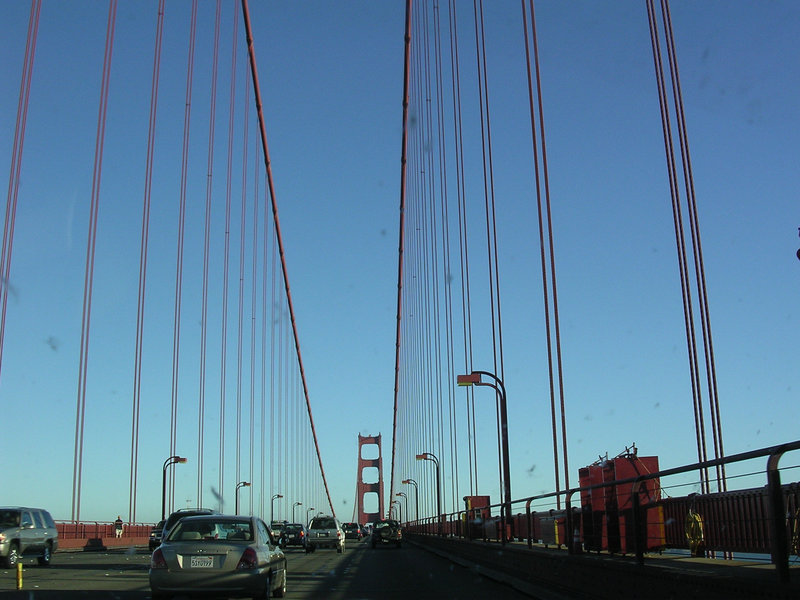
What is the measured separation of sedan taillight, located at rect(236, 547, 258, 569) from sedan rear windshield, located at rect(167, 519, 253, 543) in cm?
22

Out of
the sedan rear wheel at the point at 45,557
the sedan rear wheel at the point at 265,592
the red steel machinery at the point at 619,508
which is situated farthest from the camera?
the sedan rear wheel at the point at 45,557

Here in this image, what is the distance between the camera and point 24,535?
19.3 metres

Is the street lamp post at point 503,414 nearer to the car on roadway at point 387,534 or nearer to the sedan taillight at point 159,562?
the sedan taillight at point 159,562

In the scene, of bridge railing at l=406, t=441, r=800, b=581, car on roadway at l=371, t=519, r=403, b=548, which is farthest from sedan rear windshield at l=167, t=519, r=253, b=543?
car on roadway at l=371, t=519, r=403, b=548

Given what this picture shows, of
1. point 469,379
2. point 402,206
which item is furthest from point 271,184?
point 469,379

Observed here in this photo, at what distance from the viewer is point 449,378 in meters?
40.5

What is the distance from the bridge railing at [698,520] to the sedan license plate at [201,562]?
420 centimetres

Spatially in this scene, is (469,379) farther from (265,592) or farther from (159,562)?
(159,562)

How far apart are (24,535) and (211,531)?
11.2 metres

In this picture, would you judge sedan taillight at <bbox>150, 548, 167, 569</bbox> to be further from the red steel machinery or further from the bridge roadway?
the red steel machinery

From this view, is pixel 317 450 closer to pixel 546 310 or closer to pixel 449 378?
pixel 449 378

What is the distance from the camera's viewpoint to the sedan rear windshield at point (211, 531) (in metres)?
10.0

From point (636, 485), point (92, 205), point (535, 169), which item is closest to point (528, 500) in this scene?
point (636, 485)

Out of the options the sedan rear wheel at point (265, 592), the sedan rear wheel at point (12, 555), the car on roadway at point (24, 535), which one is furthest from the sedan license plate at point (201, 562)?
the sedan rear wheel at point (12, 555)
